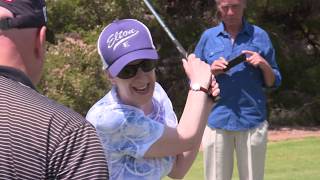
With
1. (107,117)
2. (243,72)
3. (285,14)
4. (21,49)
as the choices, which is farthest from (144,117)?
(285,14)

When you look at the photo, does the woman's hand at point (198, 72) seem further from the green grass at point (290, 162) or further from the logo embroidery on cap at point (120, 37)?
the green grass at point (290, 162)

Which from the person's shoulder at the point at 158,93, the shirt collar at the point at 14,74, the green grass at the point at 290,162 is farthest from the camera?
the green grass at the point at 290,162

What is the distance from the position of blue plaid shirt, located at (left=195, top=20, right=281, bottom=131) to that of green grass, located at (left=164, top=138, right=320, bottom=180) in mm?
3180

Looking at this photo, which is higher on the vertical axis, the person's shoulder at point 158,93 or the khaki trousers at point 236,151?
the person's shoulder at point 158,93

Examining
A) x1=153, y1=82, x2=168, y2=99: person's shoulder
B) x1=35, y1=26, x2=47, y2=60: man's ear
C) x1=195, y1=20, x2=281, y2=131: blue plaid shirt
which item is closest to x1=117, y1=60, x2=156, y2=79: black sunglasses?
x1=153, y1=82, x2=168, y2=99: person's shoulder

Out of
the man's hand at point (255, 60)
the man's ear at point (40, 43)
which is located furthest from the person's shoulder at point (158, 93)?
the man's hand at point (255, 60)

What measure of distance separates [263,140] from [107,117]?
3382 millimetres

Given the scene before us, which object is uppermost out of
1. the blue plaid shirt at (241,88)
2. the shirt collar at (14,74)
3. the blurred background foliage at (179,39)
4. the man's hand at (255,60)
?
the shirt collar at (14,74)

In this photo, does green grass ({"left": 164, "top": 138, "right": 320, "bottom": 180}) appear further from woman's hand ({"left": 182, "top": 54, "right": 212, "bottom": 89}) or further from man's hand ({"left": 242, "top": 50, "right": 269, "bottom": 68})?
woman's hand ({"left": 182, "top": 54, "right": 212, "bottom": 89})

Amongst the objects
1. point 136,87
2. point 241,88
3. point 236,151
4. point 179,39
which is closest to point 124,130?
point 136,87

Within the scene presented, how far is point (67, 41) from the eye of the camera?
50.1ft

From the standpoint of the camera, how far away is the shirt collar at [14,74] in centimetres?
179

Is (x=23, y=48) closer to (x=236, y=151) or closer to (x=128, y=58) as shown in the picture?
(x=128, y=58)

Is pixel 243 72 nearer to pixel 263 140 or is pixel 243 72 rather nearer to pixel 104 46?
pixel 263 140
